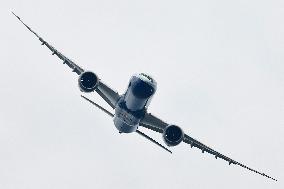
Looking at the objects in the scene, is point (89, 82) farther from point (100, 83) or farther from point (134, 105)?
point (134, 105)

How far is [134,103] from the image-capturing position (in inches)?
1650

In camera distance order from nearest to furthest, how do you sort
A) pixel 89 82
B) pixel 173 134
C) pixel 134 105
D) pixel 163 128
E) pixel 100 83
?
pixel 89 82 < pixel 173 134 < pixel 134 105 < pixel 100 83 < pixel 163 128

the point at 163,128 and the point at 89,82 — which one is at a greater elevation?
the point at 163,128

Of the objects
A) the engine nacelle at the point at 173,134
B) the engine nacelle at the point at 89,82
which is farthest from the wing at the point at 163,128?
the engine nacelle at the point at 89,82

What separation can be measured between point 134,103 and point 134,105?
425 millimetres

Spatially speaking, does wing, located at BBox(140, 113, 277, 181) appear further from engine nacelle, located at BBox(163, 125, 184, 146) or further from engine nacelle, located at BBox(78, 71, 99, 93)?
engine nacelle, located at BBox(78, 71, 99, 93)

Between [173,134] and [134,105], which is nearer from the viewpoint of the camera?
[173,134]

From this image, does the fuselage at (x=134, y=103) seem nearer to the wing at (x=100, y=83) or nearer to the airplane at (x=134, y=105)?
the airplane at (x=134, y=105)

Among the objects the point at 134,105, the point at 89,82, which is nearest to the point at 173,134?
the point at 134,105

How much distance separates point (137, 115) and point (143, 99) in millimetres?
3146

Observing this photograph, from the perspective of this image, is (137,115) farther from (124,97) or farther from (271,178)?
(271,178)

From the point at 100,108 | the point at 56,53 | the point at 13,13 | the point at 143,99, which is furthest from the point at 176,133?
the point at 13,13

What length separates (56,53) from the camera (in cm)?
Answer: 4428

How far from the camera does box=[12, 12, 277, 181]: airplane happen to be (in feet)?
132
